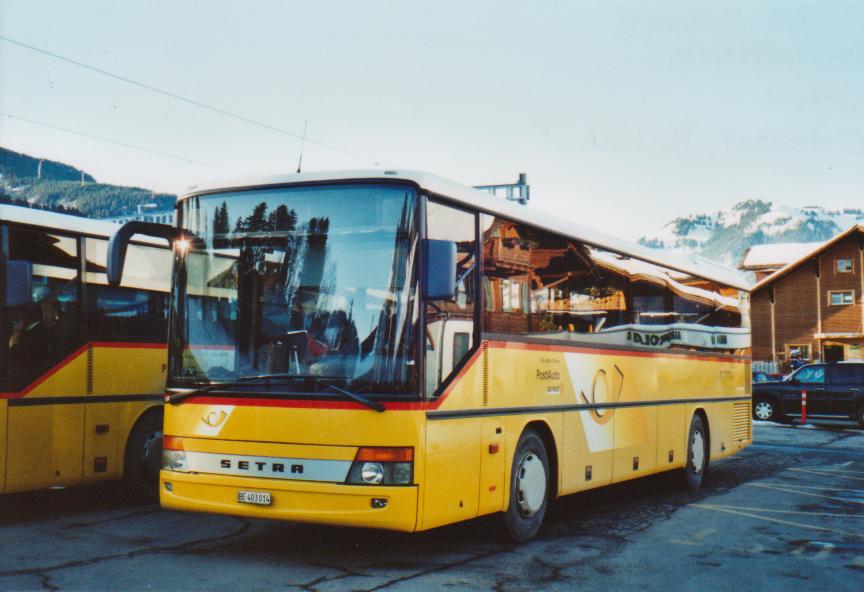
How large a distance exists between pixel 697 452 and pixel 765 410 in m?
15.8

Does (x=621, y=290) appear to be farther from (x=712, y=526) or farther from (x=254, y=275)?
(x=254, y=275)

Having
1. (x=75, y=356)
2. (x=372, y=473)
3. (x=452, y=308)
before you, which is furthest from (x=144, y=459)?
(x=452, y=308)

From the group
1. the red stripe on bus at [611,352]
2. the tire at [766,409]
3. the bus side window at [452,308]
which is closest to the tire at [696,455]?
the red stripe on bus at [611,352]

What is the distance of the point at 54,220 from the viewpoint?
949cm

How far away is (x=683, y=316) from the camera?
13.1 m

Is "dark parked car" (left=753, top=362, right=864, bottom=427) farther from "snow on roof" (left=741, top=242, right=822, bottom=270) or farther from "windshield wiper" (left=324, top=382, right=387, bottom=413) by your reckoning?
"snow on roof" (left=741, top=242, right=822, bottom=270)

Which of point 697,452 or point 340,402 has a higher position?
point 340,402

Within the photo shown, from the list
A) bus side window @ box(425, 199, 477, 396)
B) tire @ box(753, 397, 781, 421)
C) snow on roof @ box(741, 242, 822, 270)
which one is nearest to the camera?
bus side window @ box(425, 199, 477, 396)

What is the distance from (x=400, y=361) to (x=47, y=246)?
14.1 ft

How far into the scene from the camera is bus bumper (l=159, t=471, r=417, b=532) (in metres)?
6.89

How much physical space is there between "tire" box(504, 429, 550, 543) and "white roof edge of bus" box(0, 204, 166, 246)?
4149 millimetres

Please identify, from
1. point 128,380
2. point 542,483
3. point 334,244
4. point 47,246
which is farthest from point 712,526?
point 47,246

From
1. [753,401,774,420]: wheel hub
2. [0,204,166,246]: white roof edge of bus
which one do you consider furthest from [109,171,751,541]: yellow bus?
[753,401,774,420]: wheel hub

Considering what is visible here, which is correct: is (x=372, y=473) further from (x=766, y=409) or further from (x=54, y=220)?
(x=766, y=409)
